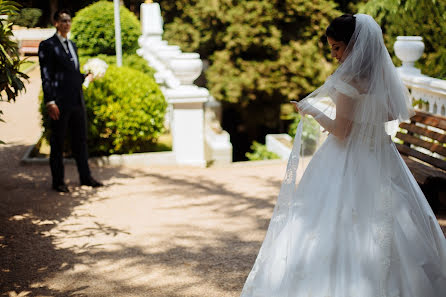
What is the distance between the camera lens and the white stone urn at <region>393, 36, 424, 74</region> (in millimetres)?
7121

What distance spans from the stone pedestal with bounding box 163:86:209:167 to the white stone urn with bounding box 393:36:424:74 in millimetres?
2612

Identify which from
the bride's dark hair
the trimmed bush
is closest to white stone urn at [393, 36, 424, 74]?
the trimmed bush

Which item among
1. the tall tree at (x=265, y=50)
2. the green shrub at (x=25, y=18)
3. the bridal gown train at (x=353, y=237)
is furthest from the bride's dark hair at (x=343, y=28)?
the tall tree at (x=265, y=50)

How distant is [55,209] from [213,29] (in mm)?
12163

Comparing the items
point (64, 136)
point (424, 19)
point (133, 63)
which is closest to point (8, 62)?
point (64, 136)

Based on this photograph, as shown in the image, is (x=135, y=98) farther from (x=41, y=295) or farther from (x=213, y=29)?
(x=213, y=29)

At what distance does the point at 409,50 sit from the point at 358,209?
4.71 metres

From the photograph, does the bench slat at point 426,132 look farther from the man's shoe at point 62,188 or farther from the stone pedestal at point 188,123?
the man's shoe at point 62,188

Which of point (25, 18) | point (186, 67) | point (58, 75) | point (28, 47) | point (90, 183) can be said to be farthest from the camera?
point (186, 67)

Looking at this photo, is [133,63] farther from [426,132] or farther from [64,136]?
[426,132]

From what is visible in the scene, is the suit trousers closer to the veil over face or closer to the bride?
the bride

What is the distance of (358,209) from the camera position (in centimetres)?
304

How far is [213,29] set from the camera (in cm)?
1689

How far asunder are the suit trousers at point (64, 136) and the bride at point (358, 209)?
351cm
